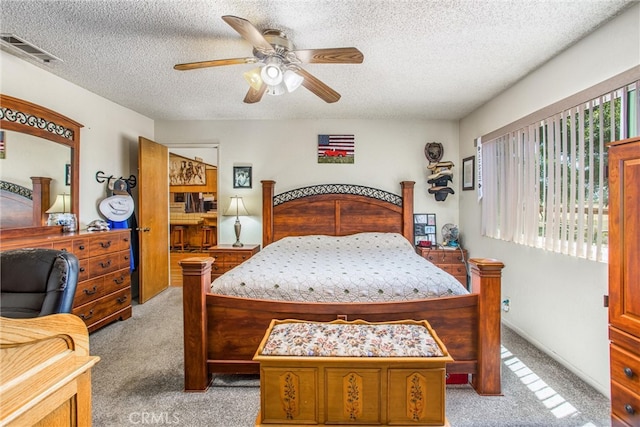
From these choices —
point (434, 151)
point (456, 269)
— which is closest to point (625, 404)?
point (456, 269)

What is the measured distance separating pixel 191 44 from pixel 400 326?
250 centimetres

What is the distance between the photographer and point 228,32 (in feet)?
6.95

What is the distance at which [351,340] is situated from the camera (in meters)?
1.46

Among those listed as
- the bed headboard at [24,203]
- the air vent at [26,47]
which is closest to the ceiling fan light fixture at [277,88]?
the air vent at [26,47]

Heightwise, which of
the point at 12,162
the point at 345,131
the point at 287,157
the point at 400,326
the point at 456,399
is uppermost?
the point at 345,131

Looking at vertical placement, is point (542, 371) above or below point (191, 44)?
below

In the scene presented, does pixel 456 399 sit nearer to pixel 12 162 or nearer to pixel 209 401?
pixel 209 401

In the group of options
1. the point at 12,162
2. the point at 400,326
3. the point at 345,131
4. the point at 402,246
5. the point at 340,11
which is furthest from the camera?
the point at 345,131

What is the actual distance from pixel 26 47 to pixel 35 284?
6.90ft

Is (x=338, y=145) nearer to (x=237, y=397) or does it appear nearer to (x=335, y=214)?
(x=335, y=214)

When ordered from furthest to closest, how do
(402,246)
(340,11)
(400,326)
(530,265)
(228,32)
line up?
1. (402,246)
2. (530,265)
3. (228,32)
4. (340,11)
5. (400,326)

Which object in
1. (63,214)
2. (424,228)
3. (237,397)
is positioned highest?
(63,214)

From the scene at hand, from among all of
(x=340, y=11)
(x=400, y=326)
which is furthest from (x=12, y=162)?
(x=400, y=326)

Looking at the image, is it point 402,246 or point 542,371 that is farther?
point 402,246
